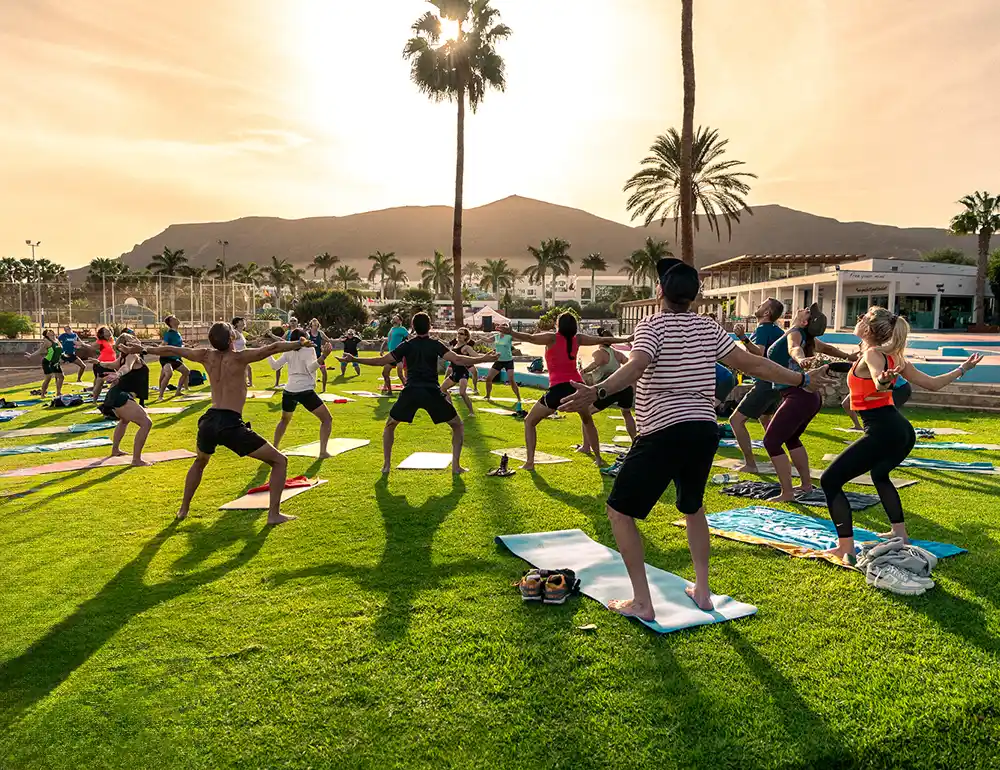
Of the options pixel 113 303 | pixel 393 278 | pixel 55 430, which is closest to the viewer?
pixel 55 430

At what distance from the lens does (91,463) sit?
9.38 m

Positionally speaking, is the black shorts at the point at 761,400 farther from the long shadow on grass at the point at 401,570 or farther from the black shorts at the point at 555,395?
the long shadow on grass at the point at 401,570

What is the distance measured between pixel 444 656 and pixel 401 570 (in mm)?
1427

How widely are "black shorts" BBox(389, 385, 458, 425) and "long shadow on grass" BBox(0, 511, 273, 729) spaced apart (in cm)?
242

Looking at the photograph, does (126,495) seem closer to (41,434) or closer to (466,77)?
(41,434)

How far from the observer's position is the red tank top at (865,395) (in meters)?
4.98

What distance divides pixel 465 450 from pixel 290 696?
6.87m

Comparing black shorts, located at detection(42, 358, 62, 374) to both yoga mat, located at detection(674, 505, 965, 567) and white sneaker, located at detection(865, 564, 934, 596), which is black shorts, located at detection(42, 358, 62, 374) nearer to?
yoga mat, located at detection(674, 505, 965, 567)

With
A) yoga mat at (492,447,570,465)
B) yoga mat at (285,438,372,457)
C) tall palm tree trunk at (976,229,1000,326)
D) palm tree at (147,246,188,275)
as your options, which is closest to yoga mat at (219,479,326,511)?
yoga mat at (285,438,372,457)

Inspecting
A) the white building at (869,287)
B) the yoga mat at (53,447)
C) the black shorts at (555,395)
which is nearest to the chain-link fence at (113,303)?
the yoga mat at (53,447)

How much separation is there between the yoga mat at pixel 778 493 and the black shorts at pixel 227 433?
514 centimetres

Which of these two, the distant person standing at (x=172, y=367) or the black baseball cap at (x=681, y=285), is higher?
the black baseball cap at (x=681, y=285)

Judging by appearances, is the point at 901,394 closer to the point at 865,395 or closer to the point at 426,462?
the point at 865,395

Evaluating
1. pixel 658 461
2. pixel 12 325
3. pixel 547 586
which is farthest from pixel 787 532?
pixel 12 325
